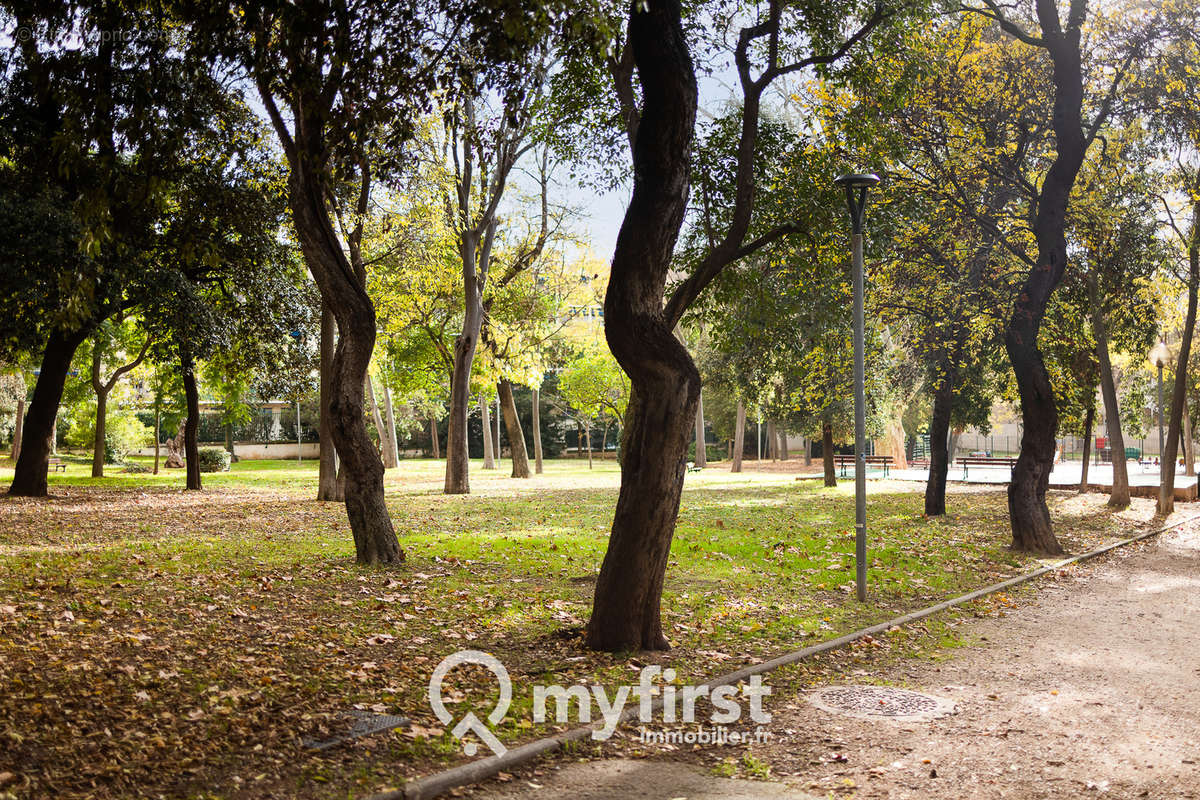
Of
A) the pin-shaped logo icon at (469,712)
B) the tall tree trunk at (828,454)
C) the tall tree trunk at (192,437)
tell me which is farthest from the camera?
the tall tree trunk at (828,454)

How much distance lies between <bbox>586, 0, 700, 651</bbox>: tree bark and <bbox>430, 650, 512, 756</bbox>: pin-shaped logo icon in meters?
0.97

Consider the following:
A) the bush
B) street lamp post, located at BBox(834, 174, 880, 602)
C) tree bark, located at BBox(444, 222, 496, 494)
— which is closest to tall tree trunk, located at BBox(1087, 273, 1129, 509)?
street lamp post, located at BBox(834, 174, 880, 602)

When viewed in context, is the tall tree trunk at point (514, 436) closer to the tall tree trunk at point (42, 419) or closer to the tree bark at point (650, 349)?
the tall tree trunk at point (42, 419)

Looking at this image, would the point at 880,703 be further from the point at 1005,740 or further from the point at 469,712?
the point at 469,712

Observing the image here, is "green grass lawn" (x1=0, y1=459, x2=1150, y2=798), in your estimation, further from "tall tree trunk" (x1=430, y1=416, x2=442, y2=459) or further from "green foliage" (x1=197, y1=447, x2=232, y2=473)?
"tall tree trunk" (x1=430, y1=416, x2=442, y2=459)

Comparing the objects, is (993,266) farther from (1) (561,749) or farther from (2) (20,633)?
(2) (20,633)

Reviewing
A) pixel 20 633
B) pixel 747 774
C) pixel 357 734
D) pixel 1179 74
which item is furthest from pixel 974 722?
pixel 1179 74

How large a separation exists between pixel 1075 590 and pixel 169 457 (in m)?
39.1

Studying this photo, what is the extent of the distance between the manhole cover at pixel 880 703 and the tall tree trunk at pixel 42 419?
61.8 ft

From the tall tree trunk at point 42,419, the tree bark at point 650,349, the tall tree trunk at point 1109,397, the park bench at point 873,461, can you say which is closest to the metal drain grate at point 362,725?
the tree bark at point 650,349

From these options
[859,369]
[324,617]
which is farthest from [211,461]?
[859,369]

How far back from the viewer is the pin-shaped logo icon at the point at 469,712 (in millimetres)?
5277

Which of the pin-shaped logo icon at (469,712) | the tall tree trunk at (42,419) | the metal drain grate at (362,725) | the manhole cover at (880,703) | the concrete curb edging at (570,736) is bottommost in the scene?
the manhole cover at (880,703)

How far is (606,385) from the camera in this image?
144ft
